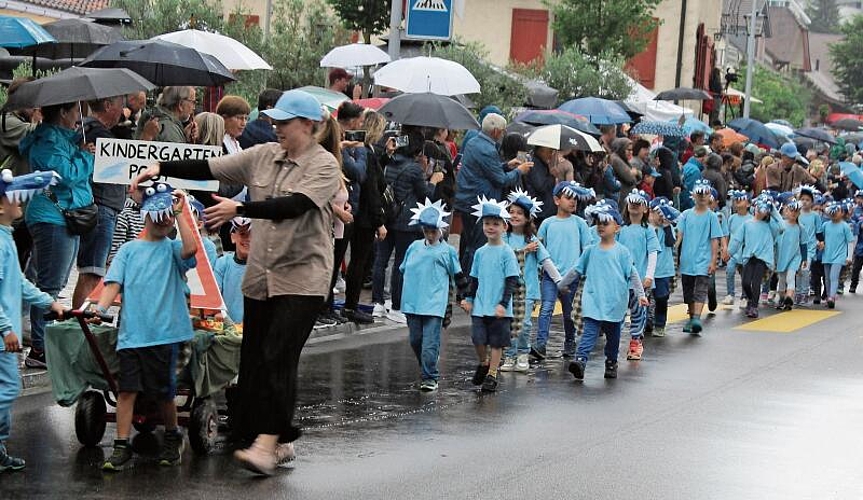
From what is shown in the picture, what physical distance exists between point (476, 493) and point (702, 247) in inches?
357

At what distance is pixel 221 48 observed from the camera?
15336mm

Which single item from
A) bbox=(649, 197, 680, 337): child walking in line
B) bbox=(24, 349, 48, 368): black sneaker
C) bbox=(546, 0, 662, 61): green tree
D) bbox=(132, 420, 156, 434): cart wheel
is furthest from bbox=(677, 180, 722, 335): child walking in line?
bbox=(546, 0, 662, 61): green tree

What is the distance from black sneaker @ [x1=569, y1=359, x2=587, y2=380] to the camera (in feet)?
40.9

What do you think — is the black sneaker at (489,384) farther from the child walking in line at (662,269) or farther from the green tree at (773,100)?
the green tree at (773,100)

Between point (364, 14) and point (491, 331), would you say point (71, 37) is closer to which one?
point (491, 331)

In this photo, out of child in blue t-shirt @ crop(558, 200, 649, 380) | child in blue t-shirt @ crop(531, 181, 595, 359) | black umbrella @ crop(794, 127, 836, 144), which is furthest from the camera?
black umbrella @ crop(794, 127, 836, 144)

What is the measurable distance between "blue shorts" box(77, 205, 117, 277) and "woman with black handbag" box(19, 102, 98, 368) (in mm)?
530

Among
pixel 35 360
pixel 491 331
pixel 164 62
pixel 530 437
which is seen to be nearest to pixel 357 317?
pixel 491 331

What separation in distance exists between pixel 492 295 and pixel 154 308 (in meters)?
3.99

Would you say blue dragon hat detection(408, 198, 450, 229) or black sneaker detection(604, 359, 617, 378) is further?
black sneaker detection(604, 359, 617, 378)

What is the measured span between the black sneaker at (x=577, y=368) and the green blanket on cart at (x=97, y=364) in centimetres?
427

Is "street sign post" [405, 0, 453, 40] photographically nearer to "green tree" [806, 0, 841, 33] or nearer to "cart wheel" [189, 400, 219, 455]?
"cart wheel" [189, 400, 219, 455]

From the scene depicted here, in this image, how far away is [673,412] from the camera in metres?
11.0

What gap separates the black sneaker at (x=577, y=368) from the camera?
40.9 ft
